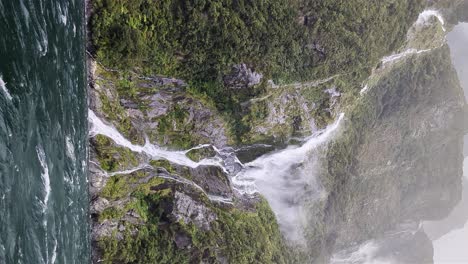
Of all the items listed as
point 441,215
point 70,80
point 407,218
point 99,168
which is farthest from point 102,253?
point 441,215

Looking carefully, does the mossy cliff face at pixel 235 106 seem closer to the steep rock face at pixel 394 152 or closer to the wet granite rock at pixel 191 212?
the wet granite rock at pixel 191 212

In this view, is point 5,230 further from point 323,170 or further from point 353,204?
point 353,204

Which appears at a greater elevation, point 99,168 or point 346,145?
point 346,145

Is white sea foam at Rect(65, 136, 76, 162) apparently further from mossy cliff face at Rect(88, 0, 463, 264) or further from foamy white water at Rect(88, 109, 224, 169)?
foamy white water at Rect(88, 109, 224, 169)

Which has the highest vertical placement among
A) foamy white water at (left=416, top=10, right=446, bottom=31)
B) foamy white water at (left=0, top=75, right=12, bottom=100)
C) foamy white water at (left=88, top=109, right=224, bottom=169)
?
foamy white water at (left=416, top=10, right=446, bottom=31)

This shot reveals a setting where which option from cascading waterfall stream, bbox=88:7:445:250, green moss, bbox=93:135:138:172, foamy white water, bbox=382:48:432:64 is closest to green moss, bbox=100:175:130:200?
green moss, bbox=93:135:138:172
